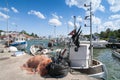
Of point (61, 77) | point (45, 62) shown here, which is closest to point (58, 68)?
point (61, 77)

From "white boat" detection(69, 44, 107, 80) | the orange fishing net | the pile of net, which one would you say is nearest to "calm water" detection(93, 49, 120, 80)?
"white boat" detection(69, 44, 107, 80)

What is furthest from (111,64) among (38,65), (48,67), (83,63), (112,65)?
(48,67)

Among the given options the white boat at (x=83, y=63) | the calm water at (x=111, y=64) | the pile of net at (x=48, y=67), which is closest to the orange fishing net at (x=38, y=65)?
the pile of net at (x=48, y=67)

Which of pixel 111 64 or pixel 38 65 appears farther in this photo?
pixel 111 64

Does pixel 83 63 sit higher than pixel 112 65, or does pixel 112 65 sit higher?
pixel 83 63

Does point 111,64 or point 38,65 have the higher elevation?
point 38,65

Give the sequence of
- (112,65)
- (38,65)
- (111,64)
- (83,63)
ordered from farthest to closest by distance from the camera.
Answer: (111,64) < (112,65) < (83,63) < (38,65)

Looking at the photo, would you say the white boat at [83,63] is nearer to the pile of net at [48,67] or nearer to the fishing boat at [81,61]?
the fishing boat at [81,61]

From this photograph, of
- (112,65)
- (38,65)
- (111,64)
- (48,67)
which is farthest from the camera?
(111,64)

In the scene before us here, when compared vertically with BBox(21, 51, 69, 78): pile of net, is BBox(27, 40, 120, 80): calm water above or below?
below

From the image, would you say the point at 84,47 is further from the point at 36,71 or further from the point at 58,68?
the point at 36,71

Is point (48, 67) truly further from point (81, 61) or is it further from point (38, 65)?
point (81, 61)

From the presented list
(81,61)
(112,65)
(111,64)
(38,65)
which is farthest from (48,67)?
(111,64)

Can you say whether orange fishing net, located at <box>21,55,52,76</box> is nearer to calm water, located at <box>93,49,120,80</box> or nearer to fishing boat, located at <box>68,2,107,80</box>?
fishing boat, located at <box>68,2,107,80</box>
